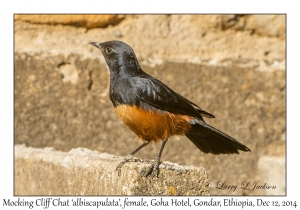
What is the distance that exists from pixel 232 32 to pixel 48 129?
90.4 inches

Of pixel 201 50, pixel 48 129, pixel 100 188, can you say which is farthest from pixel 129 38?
pixel 100 188

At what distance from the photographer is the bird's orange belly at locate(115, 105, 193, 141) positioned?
615 cm

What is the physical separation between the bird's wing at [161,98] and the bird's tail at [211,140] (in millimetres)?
198

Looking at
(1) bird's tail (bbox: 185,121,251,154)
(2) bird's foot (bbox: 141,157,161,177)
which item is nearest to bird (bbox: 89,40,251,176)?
(1) bird's tail (bbox: 185,121,251,154)

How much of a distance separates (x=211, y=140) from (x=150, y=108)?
831 millimetres

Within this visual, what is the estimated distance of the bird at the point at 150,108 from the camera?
6184 millimetres

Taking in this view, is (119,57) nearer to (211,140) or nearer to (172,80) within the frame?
(172,80)

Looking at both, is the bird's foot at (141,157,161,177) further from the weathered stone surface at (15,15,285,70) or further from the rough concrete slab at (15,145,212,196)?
the weathered stone surface at (15,15,285,70)

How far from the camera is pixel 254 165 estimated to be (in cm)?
723

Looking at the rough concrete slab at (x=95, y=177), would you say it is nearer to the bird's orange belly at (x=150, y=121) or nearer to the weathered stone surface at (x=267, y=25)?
the bird's orange belly at (x=150, y=121)

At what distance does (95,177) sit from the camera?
5375 millimetres

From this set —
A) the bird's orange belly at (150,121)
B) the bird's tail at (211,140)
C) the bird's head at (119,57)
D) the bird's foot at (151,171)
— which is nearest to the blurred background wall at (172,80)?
the bird's tail at (211,140)

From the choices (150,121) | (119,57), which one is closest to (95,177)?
(150,121)

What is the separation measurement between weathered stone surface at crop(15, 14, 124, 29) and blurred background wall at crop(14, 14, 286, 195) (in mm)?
11
